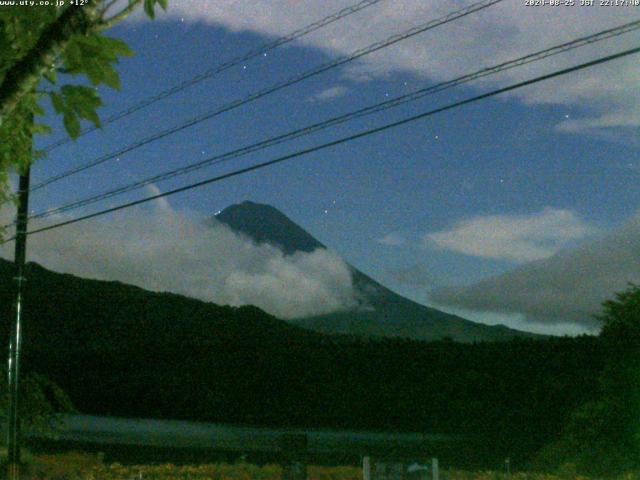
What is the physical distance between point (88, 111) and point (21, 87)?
1.25ft

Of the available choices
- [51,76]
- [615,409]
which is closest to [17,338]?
[615,409]

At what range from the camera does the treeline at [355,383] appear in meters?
28.0

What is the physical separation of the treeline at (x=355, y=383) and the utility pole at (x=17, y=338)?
1204cm

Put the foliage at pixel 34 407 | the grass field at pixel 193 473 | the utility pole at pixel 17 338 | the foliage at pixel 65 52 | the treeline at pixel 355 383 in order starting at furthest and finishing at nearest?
the treeline at pixel 355 383
the foliage at pixel 34 407
the utility pole at pixel 17 338
the grass field at pixel 193 473
the foliage at pixel 65 52

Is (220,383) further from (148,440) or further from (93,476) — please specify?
(93,476)

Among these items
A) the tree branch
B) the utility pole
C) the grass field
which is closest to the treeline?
the grass field

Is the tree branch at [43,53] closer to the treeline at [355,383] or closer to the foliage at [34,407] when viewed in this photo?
the foliage at [34,407]

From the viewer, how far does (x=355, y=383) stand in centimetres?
3584

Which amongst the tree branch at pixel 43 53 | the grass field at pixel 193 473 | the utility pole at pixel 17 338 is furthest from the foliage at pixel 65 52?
the utility pole at pixel 17 338

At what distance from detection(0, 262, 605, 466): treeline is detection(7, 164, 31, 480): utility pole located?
12044 millimetres

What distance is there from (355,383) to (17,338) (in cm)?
1809

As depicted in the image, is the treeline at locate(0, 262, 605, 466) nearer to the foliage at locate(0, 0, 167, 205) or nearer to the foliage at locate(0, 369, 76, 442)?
the foliage at locate(0, 369, 76, 442)

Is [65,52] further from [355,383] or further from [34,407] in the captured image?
[355,383]

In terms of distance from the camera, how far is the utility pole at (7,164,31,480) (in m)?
18.8
